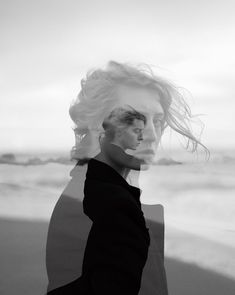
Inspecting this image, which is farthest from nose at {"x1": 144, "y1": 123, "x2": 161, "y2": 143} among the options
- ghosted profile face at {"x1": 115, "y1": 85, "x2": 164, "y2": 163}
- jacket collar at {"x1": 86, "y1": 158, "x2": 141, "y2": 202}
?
jacket collar at {"x1": 86, "y1": 158, "x2": 141, "y2": 202}

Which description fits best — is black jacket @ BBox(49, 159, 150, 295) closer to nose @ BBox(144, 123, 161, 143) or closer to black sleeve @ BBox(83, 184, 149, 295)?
black sleeve @ BBox(83, 184, 149, 295)

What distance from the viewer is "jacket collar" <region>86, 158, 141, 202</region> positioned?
0.89 m

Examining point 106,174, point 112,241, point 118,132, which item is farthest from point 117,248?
point 118,132

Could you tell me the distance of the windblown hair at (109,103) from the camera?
3.13 ft

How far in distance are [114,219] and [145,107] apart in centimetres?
30

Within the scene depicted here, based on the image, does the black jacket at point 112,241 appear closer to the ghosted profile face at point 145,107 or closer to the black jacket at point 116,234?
the black jacket at point 116,234

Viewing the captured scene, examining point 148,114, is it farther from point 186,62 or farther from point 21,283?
point 21,283

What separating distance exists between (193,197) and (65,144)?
373 mm

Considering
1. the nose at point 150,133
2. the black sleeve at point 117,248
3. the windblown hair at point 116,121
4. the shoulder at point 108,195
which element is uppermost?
the windblown hair at point 116,121

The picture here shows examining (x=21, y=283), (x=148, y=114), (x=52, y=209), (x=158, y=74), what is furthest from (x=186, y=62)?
(x=21, y=283)

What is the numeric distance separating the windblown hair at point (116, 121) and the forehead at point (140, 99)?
2 cm

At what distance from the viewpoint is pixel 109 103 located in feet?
3.10

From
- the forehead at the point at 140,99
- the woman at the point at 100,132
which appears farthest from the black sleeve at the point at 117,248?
the forehead at the point at 140,99

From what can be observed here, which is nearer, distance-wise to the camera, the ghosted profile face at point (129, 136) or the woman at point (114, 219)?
the woman at point (114, 219)
